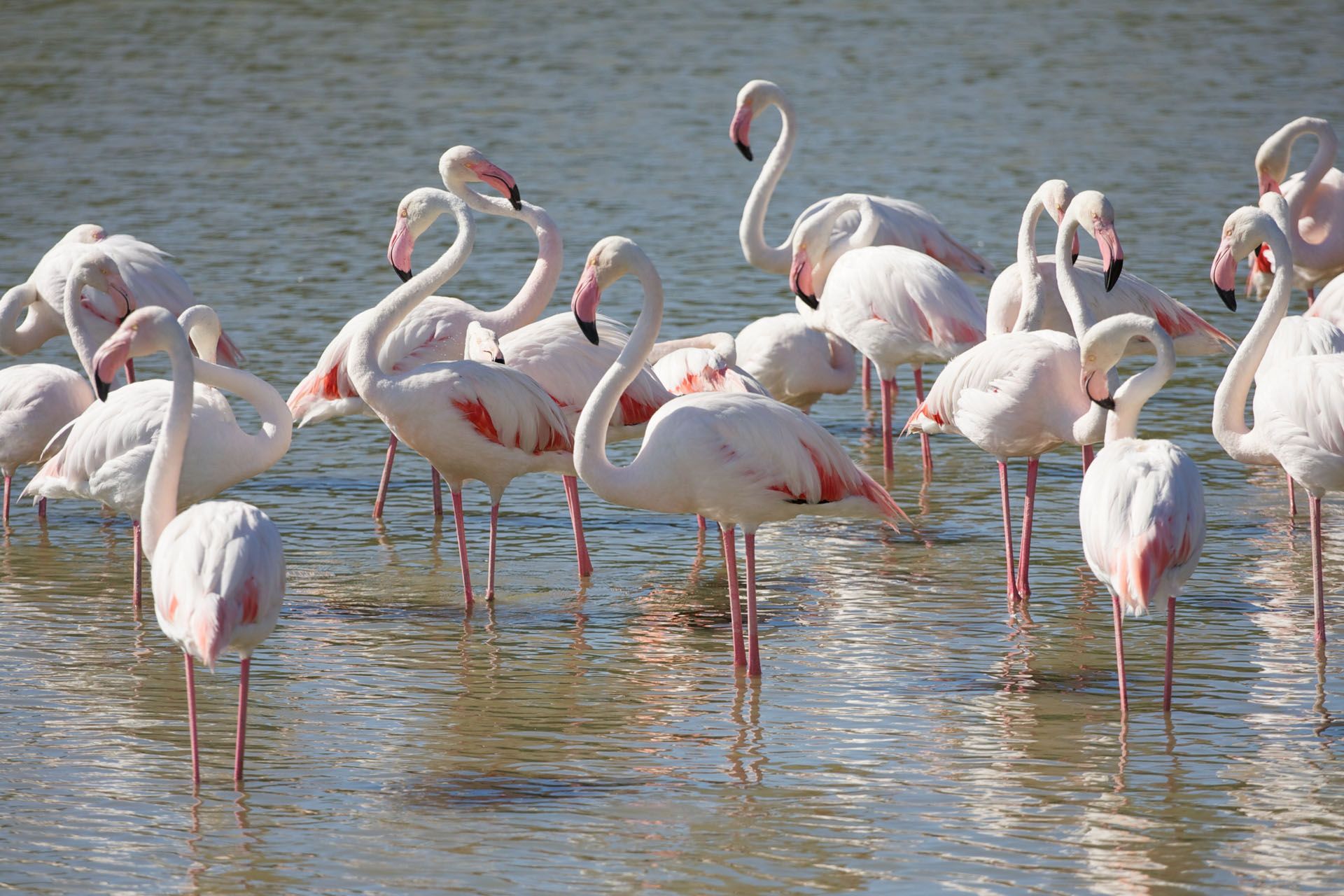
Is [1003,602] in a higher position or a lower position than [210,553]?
lower

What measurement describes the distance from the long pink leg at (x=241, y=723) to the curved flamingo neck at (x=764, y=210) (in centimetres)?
537

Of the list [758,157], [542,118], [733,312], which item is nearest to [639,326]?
[733,312]

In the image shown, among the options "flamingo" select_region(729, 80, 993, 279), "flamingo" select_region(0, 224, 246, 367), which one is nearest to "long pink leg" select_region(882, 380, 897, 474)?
"flamingo" select_region(729, 80, 993, 279)

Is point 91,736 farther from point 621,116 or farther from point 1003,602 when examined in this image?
point 621,116

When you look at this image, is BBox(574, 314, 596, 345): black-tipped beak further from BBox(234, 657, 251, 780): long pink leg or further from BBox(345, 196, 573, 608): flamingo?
BBox(234, 657, 251, 780): long pink leg

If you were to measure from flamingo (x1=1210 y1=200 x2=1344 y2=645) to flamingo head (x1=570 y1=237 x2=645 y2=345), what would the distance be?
190 centimetres

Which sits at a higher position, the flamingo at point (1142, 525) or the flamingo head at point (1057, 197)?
the flamingo head at point (1057, 197)

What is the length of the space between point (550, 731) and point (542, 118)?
41.1 ft

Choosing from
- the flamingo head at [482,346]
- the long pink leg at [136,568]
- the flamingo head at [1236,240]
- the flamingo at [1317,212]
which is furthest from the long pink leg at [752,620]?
the flamingo at [1317,212]

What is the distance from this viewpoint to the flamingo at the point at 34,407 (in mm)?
7043

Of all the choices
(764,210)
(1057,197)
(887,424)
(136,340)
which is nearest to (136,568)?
(136,340)

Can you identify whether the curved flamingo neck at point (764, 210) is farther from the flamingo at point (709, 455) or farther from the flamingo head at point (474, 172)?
the flamingo at point (709, 455)

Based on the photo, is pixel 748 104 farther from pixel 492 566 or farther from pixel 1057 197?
pixel 492 566

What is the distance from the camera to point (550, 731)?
524 centimetres
